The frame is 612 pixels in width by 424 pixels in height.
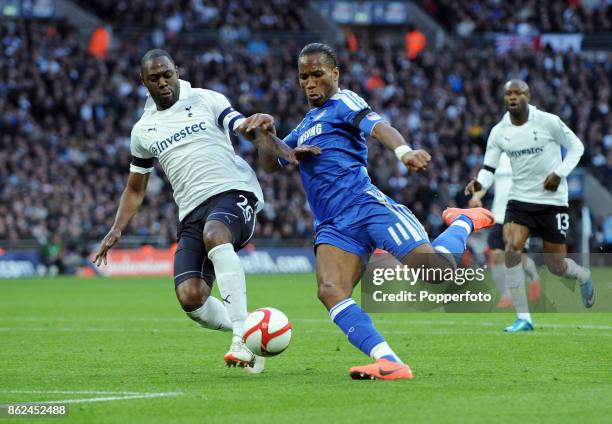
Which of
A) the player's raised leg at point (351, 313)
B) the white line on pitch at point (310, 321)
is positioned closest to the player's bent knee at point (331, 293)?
the player's raised leg at point (351, 313)

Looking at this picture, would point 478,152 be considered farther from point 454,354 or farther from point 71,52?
point 454,354

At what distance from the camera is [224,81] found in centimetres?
3769

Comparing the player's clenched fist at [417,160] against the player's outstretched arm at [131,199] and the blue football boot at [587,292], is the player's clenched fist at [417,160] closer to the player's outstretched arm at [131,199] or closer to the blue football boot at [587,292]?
the player's outstretched arm at [131,199]

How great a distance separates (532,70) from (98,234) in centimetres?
1671

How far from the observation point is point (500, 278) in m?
16.9

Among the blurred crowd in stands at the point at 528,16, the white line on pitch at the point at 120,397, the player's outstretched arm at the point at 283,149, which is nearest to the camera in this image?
the white line on pitch at the point at 120,397

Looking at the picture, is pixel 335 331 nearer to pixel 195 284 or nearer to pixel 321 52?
pixel 195 284

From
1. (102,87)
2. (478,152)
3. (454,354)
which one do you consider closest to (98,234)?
(102,87)

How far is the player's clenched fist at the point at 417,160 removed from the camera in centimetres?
734

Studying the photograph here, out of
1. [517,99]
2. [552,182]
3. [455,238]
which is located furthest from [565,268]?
[455,238]

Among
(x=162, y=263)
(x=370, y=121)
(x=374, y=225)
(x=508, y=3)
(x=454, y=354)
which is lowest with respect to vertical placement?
(x=162, y=263)

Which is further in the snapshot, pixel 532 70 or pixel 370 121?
pixel 532 70

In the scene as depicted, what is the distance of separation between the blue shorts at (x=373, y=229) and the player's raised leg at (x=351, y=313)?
0.28ft

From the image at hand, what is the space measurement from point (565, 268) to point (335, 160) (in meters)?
5.44
